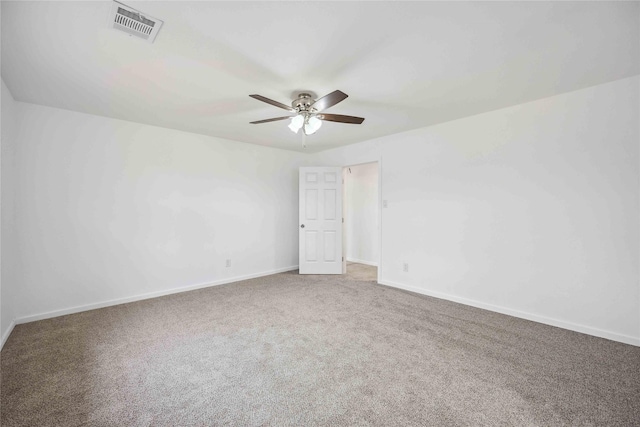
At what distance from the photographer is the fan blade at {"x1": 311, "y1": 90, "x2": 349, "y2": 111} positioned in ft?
6.54

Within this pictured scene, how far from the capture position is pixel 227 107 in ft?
9.66

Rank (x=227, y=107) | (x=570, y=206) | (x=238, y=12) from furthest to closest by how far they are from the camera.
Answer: (x=227, y=107) < (x=570, y=206) < (x=238, y=12)

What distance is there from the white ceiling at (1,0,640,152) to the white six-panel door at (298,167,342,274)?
2.02 m

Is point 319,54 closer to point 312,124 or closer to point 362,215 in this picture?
point 312,124

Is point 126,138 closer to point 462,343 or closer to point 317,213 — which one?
point 317,213

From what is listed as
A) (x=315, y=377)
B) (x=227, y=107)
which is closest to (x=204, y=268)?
(x=227, y=107)

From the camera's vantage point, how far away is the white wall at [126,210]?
115 inches

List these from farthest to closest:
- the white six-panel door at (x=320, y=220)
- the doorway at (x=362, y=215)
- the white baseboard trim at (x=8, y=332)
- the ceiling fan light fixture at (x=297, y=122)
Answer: the doorway at (x=362, y=215) < the white six-panel door at (x=320, y=220) < the ceiling fan light fixture at (x=297, y=122) < the white baseboard trim at (x=8, y=332)

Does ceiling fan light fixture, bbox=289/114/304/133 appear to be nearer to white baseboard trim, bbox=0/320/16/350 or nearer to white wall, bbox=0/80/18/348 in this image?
white wall, bbox=0/80/18/348

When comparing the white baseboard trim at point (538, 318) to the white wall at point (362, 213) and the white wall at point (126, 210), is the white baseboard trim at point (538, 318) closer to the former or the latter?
the white wall at point (362, 213)

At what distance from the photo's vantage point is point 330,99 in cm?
214

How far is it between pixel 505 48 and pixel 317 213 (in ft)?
11.8

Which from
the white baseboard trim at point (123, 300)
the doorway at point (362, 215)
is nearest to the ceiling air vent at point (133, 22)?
the white baseboard trim at point (123, 300)

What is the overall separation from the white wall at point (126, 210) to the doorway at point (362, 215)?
227 cm
